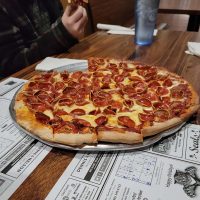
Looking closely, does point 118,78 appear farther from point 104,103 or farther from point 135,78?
point 104,103

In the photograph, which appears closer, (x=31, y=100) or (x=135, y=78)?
(x=31, y=100)

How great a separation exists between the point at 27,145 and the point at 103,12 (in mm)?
1564

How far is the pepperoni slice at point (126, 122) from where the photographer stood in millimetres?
516

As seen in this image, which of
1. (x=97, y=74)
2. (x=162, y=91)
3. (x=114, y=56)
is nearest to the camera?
(x=162, y=91)

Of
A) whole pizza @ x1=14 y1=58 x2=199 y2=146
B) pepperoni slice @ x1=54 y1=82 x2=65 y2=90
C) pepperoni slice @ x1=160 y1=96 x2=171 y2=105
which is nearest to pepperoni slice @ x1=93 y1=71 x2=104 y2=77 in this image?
whole pizza @ x1=14 y1=58 x2=199 y2=146

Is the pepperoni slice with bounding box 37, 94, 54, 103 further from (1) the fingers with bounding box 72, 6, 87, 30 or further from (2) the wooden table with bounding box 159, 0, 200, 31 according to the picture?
(2) the wooden table with bounding box 159, 0, 200, 31

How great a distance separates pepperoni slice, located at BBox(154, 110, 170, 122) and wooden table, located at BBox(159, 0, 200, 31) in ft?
4.12

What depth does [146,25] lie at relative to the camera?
3.33 feet

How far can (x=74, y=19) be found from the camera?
1037 mm

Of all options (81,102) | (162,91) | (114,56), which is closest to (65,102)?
(81,102)

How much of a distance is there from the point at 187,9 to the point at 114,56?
91 cm

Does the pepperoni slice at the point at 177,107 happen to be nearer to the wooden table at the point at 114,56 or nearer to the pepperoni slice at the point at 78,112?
the wooden table at the point at 114,56

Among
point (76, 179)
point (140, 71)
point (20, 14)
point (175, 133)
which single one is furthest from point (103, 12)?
point (76, 179)

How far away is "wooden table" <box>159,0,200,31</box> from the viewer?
5.22 feet
